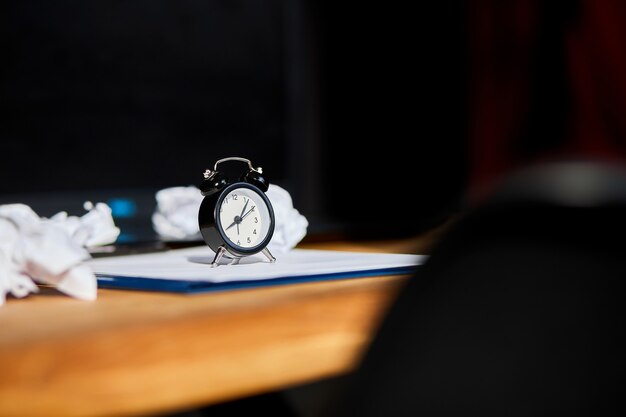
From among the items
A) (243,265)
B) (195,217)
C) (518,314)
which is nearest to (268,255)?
(243,265)

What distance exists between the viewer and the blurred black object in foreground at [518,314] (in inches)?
9.9

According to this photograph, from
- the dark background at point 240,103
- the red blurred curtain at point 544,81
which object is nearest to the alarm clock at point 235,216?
the dark background at point 240,103

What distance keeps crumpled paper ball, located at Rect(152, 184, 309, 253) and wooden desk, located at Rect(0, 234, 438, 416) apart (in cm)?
30

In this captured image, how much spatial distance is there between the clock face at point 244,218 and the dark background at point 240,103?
43 centimetres

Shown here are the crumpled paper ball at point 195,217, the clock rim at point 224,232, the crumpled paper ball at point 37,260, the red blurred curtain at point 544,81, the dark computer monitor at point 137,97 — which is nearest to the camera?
the crumpled paper ball at point 37,260

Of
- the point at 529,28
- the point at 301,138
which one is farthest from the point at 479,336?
the point at 529,28

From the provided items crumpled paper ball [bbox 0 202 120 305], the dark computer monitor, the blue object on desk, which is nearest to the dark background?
the dark computer monitor

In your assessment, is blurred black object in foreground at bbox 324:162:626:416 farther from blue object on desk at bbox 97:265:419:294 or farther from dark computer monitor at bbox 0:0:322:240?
dark computer monitor at bbox 0:0:322:240

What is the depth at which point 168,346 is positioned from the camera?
49cm

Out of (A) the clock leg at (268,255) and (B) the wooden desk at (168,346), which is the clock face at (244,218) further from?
(B) the wooden desk at (168,346)

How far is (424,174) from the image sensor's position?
2543 mm

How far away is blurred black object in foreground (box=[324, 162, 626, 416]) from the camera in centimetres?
25

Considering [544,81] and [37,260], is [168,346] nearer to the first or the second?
[37,260]

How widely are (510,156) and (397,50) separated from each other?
471mm
